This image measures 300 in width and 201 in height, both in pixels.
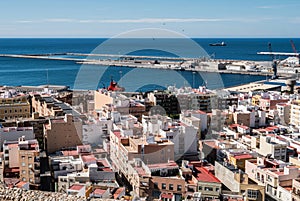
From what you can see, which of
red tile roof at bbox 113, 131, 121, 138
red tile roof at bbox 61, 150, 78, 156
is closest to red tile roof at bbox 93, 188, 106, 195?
red tile roof at bbox 61, 150, 78, 156

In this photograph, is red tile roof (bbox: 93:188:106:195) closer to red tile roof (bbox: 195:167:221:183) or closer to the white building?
red tile roof (bbox: 195:167:221:183)

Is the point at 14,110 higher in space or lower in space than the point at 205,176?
higher

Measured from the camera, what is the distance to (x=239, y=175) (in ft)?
19.7

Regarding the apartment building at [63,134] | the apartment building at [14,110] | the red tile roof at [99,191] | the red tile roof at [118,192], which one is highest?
the apartment building at [14,110]

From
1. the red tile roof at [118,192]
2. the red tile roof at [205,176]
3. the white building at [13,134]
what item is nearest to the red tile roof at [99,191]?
the red tile roof at [118,192]

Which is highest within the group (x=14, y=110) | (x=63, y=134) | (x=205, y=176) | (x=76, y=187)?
(x=14, y=110)

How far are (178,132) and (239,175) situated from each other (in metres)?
1.99

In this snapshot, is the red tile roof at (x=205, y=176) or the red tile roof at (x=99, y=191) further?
the red tile roof at (x=205, y=176)

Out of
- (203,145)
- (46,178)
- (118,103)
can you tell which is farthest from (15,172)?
(118,103)

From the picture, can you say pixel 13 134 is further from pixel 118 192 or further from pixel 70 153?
pixel 118 192

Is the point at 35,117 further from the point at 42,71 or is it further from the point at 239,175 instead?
the point at 42,71

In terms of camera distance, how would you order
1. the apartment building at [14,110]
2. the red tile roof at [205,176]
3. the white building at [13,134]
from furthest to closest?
1. the apartment building at [14,110]
2. the white building at [13,134]
3. the red tile roof at [205,176]

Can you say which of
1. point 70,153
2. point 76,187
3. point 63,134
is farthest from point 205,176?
point 63,134

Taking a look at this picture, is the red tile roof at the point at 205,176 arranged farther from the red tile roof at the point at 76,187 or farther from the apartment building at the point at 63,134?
the apartment building at the point at 63,134
